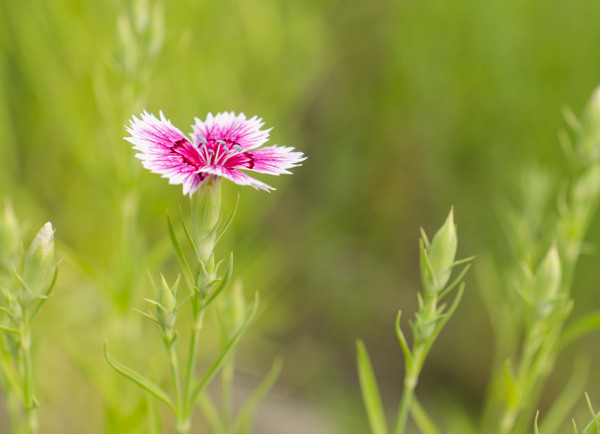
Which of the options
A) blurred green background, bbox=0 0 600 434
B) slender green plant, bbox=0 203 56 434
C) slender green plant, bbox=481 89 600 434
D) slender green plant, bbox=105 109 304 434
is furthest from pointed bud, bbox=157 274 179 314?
blurred green background, bbox=0 0 600 434

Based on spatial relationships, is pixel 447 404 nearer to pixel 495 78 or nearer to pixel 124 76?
pixel 495 78

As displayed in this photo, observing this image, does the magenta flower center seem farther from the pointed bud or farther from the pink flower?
the pointed bud

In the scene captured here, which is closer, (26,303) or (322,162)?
(26,303)

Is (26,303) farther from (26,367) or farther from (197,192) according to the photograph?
(197,192)

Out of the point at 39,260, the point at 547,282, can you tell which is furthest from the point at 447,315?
the point at 39,260

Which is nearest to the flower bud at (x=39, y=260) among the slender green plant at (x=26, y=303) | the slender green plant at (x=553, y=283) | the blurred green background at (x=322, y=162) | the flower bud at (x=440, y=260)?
the slender green plant at (x=26, y=303)
